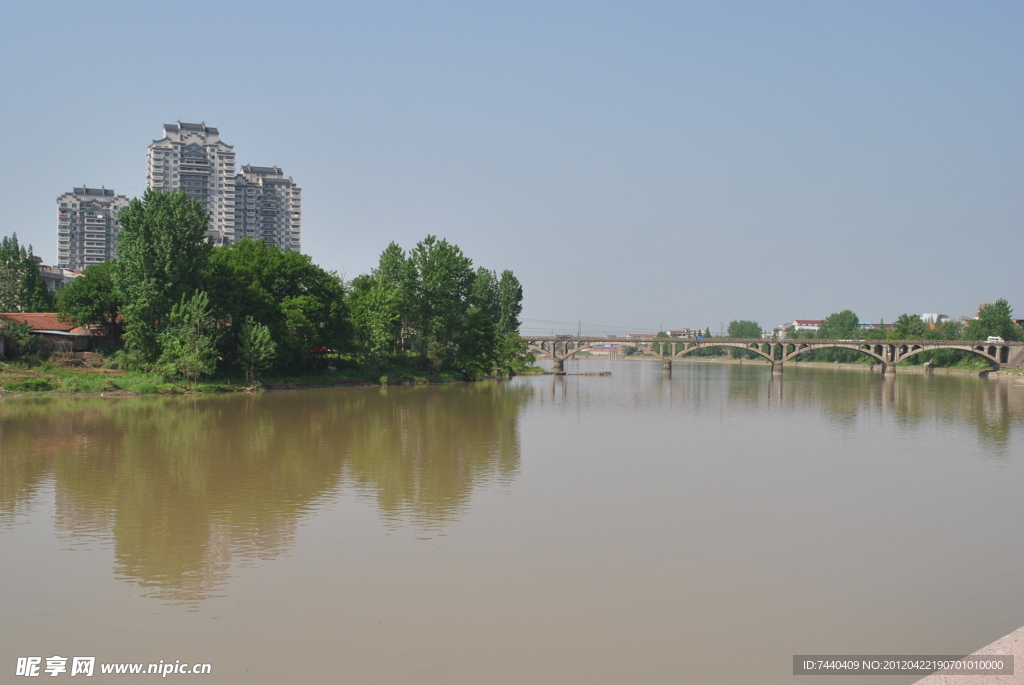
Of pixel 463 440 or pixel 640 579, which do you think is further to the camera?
pixel 463 440

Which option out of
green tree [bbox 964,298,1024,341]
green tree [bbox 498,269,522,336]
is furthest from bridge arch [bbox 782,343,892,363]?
green tree [bbox 498,269,522,336]

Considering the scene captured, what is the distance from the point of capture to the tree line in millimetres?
38906

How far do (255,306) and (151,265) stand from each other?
6240mm

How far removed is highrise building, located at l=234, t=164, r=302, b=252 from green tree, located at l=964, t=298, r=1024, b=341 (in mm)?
103126

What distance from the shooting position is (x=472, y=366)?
2370 inches

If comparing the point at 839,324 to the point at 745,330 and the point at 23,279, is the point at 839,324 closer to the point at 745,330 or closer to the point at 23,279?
the point at 745,330

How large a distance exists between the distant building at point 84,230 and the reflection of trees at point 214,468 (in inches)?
4002

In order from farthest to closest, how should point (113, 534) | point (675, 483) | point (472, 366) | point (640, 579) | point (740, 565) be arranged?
point (472, 366), point (675, 483), point (113, 534), point (740, 565), point (640, 579)

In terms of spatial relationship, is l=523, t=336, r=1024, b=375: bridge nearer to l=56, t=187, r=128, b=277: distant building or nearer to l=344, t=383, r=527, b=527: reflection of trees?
l=344, t=383, r=527, b=527: reflection of trees

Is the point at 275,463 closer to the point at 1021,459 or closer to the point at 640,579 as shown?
the point at 640,579

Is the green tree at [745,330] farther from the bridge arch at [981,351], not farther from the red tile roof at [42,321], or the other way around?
the red tile roof at [42,321]

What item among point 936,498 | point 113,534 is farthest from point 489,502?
point 936,498

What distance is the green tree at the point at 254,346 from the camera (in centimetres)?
4147

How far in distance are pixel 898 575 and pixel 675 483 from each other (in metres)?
7.33
